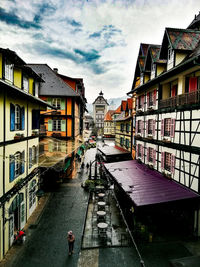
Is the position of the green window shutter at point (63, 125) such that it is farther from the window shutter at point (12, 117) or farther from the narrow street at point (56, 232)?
the window shutter at point (12, 117)

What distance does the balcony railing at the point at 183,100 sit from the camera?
11.2m

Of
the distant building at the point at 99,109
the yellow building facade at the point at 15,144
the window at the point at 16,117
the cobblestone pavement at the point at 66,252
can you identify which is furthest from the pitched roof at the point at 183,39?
the distant building at the point at 99,109

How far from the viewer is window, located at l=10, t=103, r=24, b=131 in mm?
11523

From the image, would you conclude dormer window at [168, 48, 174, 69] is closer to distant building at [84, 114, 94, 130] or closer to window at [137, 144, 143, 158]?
window at [137, 144, 143, 158]

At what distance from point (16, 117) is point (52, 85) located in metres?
14.9

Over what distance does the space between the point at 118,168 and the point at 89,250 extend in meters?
9.26

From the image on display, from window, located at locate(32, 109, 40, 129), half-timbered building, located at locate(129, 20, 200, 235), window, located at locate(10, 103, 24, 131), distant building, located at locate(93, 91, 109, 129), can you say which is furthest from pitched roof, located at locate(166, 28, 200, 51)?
distant building, located at locate(93, 91, 109, 129)

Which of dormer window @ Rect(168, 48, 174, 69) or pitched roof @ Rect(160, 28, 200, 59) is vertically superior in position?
pitched roof @ Rect(160, 28, 200, 59)

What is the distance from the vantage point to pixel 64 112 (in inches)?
1011

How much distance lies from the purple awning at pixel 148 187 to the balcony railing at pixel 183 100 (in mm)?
6135

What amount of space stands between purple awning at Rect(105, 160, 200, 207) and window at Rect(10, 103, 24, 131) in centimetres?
939

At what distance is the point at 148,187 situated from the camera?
13.0 metres

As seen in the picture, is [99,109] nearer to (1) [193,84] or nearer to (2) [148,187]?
(1) [193,84]

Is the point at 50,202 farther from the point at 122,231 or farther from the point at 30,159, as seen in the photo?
the point at 122,231
